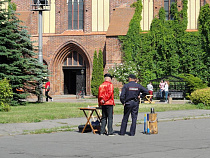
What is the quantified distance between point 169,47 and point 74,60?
10839 mm

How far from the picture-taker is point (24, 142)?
33.7 feet

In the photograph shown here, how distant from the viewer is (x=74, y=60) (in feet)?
142

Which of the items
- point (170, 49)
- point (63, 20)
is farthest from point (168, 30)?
point (63, 20)

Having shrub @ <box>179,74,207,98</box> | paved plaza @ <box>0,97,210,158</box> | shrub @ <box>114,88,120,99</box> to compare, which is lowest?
shrub @ <box>114,88,120,99</box>

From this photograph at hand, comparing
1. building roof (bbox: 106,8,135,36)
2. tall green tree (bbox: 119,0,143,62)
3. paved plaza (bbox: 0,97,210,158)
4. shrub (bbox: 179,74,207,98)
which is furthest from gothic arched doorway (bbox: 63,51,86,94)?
paved plaza (bbox: 0,97,210,158)

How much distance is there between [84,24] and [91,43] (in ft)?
6.84

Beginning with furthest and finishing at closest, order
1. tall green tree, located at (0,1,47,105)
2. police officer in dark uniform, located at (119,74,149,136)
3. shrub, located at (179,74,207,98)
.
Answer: shrub, located at (179,74,207,98) < tall green tree, located at (0,1,47,105) < police officer in dark uniform, located at (119,74,149,136)

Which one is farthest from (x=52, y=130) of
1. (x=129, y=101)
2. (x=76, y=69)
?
(x=76, y=69)

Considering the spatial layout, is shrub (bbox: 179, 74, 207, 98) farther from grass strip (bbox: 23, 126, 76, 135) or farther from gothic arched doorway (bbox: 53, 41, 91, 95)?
grass strip (bbox: 23, 126, 76, 135)

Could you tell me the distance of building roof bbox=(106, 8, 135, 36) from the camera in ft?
126

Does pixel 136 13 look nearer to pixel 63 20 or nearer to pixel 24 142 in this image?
pixel 63 20

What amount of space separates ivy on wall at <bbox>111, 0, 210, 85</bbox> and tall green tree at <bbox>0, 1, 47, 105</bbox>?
495 inches

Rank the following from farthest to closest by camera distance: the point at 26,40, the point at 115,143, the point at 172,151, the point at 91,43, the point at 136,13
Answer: the point at 91,43, the point at 136,13, the point at 26,40, the point at 115,143, the point at 172,151

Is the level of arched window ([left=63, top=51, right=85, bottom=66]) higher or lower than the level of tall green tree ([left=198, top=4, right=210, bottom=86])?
lower
